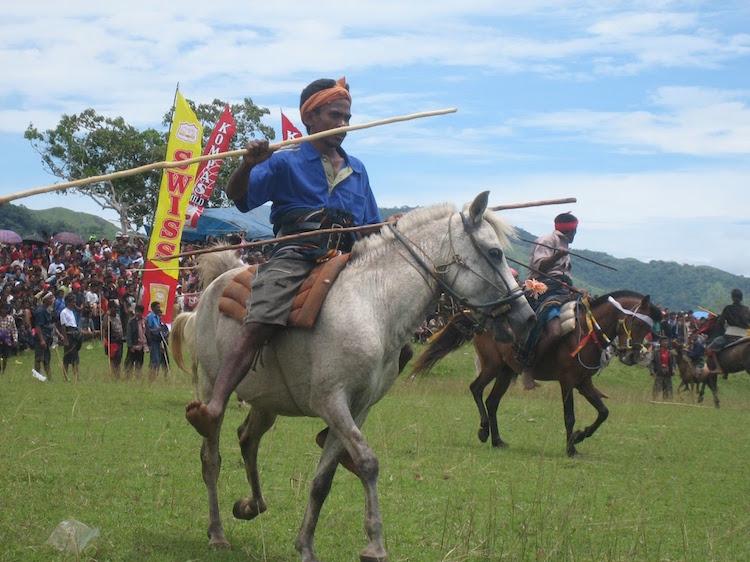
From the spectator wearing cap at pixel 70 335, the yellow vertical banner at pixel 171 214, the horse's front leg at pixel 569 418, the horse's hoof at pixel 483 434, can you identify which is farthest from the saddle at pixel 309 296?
the spectator wearing cap at pixel 70 335

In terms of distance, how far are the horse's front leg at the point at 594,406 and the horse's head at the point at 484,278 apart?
293 inches

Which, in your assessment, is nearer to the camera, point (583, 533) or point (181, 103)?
point (583, 533)

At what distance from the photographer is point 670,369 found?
30750 millimetres

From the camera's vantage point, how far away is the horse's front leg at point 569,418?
530 inches

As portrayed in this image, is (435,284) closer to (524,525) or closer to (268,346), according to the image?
(268,346)

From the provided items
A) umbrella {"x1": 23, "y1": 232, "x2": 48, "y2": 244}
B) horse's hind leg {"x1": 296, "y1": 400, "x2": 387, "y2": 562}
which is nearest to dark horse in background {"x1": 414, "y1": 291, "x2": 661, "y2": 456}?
horse's hind leg {"x1": 296, "y1": 400, "x2": 387, "y2": 562}

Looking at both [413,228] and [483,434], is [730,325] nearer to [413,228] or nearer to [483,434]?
[483,434]

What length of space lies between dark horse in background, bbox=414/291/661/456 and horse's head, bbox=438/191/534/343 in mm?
7352

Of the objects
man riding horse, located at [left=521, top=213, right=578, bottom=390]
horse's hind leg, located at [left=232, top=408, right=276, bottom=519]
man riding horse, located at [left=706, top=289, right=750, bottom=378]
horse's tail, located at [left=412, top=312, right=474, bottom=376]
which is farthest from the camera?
man riding horse, located at [left=706, top=289, right=750, bottom=378]

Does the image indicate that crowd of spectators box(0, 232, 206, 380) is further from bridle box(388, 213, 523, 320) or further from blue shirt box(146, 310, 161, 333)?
bridle box(388, 213, 523, 320)

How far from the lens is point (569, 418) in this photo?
1415 cm

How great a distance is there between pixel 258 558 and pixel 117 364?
18.0m

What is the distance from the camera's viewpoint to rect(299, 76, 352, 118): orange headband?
6.83 metres

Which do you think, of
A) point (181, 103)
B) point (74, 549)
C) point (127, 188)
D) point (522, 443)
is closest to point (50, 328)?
point (181, 103)
